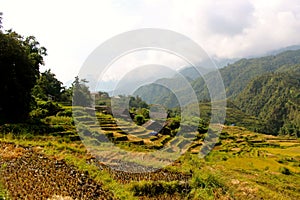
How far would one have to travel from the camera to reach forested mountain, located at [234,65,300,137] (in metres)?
108

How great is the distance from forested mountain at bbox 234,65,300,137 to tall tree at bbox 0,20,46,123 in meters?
89.2

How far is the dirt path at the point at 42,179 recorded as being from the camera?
4.91 m

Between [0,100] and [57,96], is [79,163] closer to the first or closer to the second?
[0,100]

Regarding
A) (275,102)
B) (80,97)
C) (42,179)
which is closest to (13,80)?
(42,179)

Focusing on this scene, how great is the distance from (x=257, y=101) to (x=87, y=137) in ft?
464

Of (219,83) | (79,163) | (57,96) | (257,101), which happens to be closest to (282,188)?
(219,83)

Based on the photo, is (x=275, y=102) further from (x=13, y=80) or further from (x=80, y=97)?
(x=13, y=80)

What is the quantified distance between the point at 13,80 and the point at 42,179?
11.7 metres

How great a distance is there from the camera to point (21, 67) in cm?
1638

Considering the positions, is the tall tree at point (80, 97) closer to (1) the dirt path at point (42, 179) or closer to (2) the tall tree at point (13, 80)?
(2) the tall tree at point (13, 80)

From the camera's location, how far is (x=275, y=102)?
13050cm

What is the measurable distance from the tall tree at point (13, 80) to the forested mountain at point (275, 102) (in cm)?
8915

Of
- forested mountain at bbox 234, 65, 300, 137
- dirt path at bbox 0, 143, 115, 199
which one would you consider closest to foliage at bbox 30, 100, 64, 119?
dirt path at bbox 0, 143, 115, 199

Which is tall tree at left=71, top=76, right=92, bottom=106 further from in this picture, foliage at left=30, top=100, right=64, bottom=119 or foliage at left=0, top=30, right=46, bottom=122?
foliage at left=0, top=30, right=46, bottom=122
